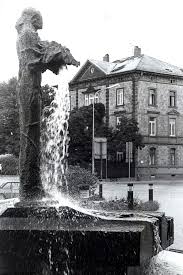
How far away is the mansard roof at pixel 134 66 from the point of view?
190 feet

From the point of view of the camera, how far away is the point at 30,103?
764 centimetres

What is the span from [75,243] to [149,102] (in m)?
51.7

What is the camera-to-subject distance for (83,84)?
63625 millimetres

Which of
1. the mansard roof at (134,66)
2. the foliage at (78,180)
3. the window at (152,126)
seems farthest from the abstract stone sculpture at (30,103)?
the window at (152,126)

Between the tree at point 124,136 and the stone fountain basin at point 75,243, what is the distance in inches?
1757

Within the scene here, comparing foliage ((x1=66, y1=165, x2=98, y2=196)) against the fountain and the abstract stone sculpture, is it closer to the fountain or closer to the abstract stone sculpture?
the abstract stone sculpture

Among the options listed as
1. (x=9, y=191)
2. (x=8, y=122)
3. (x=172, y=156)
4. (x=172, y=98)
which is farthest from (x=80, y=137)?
(x=9, y=191)

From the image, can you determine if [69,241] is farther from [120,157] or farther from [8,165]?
[120,157]

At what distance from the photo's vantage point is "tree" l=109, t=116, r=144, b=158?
51719mm

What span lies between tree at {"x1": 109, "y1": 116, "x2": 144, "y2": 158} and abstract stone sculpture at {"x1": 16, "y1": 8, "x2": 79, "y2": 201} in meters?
43.8

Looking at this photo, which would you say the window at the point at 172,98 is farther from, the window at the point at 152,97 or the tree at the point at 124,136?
the tree at the point at 124,136

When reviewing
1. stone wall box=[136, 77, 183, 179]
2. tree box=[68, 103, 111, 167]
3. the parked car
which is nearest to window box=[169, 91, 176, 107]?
stone wall box=[136, 77, 183, 179]

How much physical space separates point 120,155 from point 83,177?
33.4 meters

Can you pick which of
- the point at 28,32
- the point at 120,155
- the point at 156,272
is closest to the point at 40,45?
the point at 28,32
